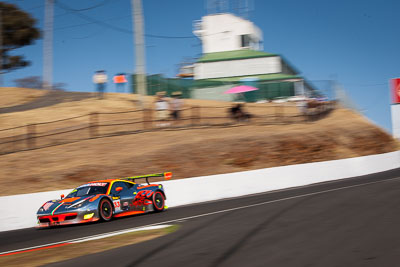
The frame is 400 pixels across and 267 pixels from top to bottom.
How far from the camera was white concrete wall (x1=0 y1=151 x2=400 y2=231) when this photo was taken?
43.6 ft

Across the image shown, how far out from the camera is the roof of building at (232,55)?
52525 mm

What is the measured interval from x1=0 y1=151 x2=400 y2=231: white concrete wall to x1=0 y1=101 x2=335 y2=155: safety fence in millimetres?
6986

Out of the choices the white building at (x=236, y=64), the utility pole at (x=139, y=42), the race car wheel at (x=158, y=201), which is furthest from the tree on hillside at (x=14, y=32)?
the race car wheel at (x=158, y=201)

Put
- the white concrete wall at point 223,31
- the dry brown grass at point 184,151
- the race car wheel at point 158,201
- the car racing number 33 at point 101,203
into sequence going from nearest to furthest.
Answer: the car racing number 33 at point 101,203 → the race car wheel at point 158,201 → the dry brown grass at point 184,151 → the white concrete wall at point 223,31

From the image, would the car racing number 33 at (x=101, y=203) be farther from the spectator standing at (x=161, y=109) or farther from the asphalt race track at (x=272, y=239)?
the spectator standing at (x=161, y=109)

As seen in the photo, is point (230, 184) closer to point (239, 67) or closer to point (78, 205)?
point (78, 205)

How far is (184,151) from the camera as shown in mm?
24203

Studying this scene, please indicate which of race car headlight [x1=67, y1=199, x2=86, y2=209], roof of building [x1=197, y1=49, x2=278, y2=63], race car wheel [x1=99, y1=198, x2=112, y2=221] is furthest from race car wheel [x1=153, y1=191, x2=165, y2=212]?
roof of building [x1=197, y1=49, x2=278, y2=63]

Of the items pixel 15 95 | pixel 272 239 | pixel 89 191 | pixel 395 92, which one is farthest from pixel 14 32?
pixel 272 239

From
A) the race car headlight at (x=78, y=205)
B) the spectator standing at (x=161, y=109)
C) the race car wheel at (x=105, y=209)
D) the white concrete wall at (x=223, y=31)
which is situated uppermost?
the white concrete wall at (x=223, y=31)

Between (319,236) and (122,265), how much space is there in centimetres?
312

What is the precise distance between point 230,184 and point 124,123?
10891 millimetres

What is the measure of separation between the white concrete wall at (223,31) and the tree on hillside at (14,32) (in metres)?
20.7

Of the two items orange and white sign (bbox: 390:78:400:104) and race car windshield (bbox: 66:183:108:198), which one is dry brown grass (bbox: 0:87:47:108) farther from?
orange and white sign (bbox: 390:78:400:104)
